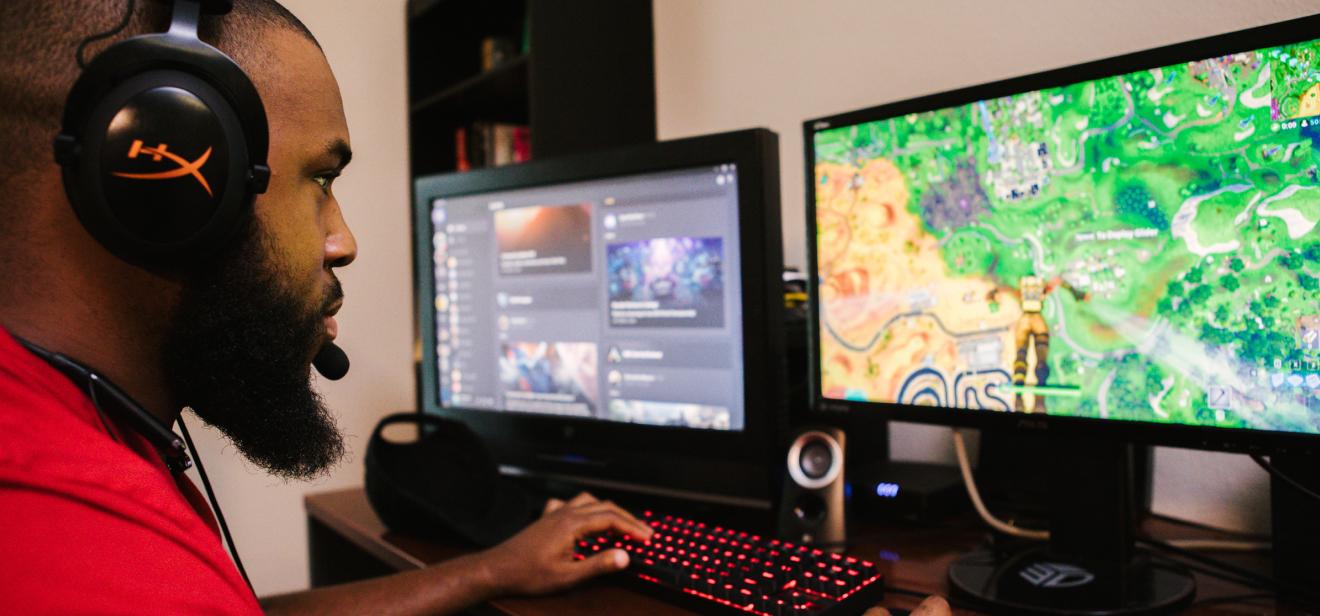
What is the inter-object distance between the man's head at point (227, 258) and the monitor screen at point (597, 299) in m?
0.46

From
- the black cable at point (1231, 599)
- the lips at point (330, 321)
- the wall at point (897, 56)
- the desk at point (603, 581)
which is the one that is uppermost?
the wall at point (897, 56)

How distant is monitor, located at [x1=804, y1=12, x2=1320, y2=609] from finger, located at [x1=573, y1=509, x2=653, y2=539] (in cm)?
25

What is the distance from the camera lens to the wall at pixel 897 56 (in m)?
0.99

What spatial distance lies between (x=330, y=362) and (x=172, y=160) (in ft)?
0.86

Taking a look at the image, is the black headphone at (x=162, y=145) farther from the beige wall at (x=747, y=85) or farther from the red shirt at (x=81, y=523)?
the beige wall at (x=747, y=85)

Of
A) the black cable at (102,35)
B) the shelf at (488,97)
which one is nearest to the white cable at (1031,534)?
the black cable at (102,35)

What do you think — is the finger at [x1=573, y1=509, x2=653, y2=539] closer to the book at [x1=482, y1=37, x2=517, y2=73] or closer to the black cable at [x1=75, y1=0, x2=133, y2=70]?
the black cable at [x1=75, y1=0, x2=133, y2=70]

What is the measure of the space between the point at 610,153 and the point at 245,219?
603mm

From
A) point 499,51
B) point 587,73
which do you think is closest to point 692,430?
point 587,73

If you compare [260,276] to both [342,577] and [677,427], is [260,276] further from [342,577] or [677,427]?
[342,577]

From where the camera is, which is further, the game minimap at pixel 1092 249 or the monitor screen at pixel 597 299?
the monitor screen at pixel 597 299

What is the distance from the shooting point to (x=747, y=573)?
2.52 feet

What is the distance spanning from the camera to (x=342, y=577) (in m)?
1.31

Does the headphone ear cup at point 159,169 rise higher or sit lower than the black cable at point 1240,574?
higher
